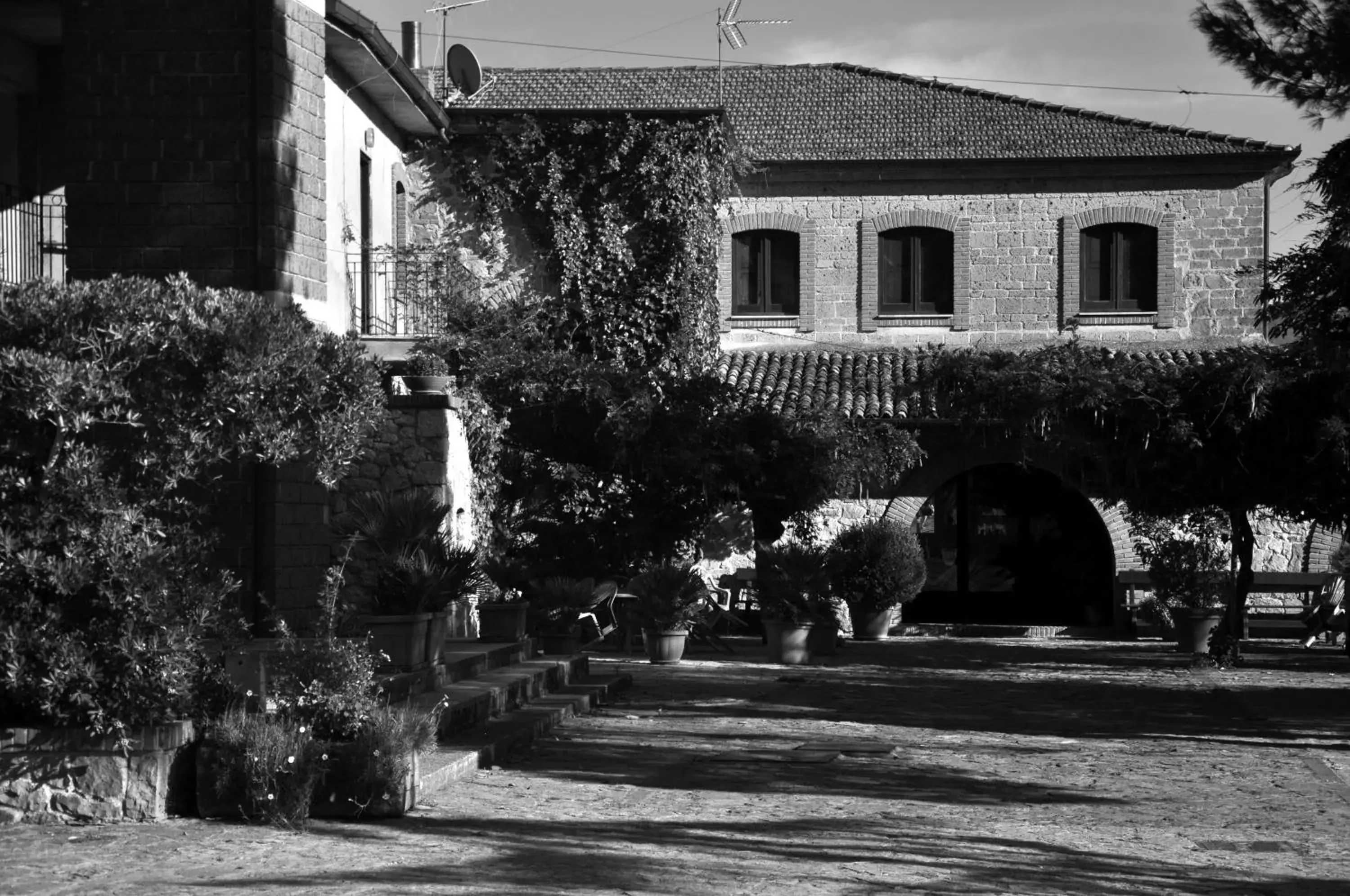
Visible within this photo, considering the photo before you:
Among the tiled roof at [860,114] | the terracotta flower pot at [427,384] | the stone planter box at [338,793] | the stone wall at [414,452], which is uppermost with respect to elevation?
the tiled roof at [860,114]

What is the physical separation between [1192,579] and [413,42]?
14.2 meters

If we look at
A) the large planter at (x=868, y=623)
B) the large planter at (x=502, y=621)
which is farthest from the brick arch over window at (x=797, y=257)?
the large planter at (x=502, y=621)

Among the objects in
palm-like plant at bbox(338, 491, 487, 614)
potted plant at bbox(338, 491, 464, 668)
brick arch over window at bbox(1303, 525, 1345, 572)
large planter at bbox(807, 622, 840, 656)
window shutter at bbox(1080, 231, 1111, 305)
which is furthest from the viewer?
window shutter at bbox(1080, 231, 1111, 305)

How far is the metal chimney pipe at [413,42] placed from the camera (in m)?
24.0

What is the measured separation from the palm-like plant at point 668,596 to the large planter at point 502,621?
3.27 m

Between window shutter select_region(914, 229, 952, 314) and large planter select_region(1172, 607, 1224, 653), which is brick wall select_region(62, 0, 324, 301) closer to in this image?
large planter select_region(1172, 607, 1224, 653)

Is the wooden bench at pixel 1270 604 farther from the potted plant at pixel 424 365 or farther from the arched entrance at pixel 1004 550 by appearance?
the potted plant at pixel 424 365

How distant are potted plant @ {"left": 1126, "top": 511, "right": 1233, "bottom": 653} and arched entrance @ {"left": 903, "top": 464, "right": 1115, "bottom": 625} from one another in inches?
160

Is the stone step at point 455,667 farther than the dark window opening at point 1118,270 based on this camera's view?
No

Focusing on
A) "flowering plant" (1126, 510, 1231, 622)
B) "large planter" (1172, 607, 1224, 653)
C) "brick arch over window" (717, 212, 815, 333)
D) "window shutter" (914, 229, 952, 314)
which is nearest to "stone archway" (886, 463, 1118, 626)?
"window shutter" (914, 229, 952, 314)

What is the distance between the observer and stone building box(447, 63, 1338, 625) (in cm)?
2342

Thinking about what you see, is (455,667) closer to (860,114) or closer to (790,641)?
(790,641)

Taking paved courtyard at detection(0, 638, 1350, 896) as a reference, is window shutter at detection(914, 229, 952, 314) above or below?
above

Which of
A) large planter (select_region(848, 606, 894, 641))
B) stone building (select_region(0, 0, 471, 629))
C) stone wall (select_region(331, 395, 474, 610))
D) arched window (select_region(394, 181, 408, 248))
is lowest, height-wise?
large planter (select_region(848, 606, 894, 641))
